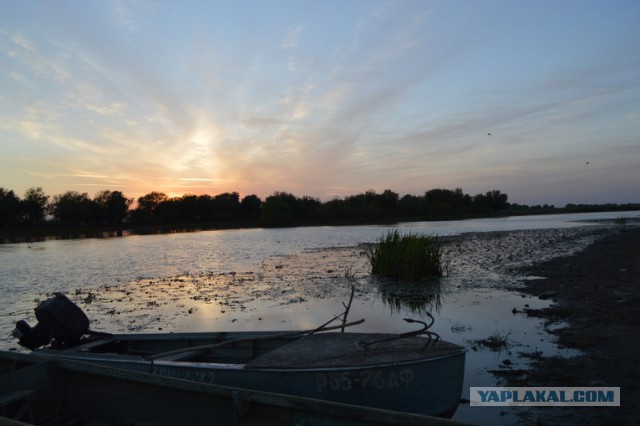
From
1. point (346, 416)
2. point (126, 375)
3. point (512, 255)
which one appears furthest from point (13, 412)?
point (512, 255)

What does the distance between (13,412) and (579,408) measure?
7.11 m

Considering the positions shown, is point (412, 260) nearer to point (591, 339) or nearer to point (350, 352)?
point (591, 339)

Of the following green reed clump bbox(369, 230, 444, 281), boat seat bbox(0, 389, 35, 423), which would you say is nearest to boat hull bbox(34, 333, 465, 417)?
boat seat bbox(0, 389, 35, 423)

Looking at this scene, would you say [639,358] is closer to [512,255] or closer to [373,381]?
[373,381]

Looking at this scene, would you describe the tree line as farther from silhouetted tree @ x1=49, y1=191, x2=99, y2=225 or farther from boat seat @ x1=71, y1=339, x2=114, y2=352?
boat seat @ x1=71, y1=339, x2=114, y2=352

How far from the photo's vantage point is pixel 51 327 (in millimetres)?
7562

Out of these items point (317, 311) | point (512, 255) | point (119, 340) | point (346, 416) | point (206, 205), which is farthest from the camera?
point (206, 205)

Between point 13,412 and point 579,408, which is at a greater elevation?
point 13,412

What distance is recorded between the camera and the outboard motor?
24.6ft

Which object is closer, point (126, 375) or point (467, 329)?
point (126, 375)

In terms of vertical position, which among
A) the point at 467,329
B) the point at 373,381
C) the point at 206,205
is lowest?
the point at 467,329

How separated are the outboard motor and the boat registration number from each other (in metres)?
5.19

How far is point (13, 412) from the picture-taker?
16.9ft

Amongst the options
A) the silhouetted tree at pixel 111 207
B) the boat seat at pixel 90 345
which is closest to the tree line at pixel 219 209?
the silhouetted tree at pixel 111 207
